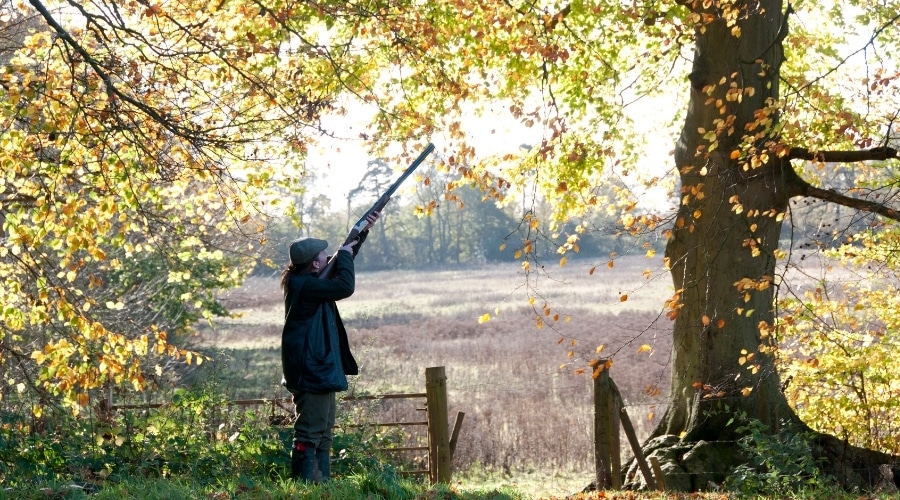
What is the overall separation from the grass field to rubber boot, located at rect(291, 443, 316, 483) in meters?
2.59

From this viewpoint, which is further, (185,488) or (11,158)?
(11,158)

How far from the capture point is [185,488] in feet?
19.0

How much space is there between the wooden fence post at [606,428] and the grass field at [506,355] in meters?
0.44

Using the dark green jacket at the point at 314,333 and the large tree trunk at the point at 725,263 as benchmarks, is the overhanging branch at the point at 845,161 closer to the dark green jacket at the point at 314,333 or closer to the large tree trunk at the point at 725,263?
the large tree trunk at the point at 725,263

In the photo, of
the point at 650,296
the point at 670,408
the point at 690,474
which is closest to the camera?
the point at 690,474

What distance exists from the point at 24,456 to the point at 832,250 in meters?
9.48

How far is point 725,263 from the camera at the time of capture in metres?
10.0

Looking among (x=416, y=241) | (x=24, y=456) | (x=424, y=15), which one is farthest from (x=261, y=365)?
(x=416, y=241)

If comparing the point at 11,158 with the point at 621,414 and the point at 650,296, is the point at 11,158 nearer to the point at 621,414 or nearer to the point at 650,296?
the point at 621,414

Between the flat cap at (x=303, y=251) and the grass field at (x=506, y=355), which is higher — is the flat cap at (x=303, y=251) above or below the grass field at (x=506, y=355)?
above

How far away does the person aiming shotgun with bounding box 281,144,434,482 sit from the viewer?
6617 millimetres

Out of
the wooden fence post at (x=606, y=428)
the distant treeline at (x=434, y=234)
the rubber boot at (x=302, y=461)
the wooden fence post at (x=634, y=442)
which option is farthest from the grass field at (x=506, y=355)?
the distant treeline at (x=434, y=234)

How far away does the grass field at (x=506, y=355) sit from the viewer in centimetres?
1530

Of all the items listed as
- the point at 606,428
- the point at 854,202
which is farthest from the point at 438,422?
the point at 854,202
